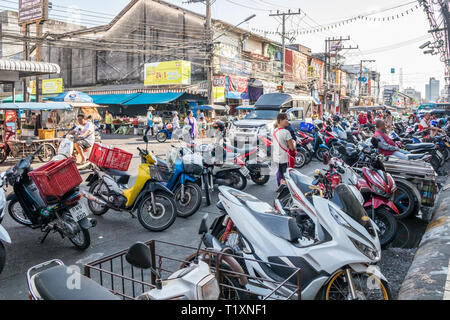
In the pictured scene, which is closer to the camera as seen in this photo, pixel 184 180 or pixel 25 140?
pixel 184 180

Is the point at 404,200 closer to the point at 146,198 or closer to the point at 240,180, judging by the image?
the point at 240,180

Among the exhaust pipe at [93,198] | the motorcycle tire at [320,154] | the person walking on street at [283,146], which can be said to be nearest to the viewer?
the exhaust pipe at [93,198]

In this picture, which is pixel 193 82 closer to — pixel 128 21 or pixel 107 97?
pixel 107 97

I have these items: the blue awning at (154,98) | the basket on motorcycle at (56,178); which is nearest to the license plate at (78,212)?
the basket on motorcycle at (56,178)

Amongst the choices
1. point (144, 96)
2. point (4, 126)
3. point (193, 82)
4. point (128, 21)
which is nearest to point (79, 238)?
point (4, 126)

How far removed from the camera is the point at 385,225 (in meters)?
5.17

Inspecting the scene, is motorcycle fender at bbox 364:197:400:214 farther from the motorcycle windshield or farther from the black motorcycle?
the black motorcycle

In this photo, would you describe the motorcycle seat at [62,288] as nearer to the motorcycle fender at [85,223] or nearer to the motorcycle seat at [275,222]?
the motorcycle seat at [275,222]

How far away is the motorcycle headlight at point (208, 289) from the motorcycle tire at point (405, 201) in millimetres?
4959

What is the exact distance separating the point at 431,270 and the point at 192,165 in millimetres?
3809

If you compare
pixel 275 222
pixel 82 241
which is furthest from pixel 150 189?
pixel 275 222

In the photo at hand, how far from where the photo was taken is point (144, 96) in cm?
2781

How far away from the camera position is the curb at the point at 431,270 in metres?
3.45

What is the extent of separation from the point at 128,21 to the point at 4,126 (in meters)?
24.1
